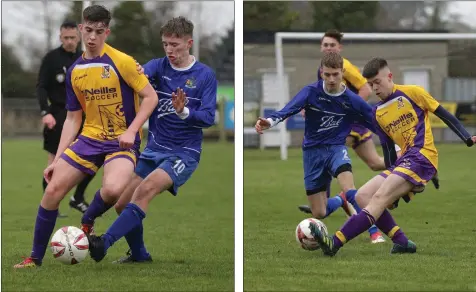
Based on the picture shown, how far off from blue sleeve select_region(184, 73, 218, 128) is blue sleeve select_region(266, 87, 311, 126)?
1.57ft

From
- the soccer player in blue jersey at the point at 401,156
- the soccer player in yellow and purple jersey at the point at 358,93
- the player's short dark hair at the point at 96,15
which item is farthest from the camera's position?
the soccer player in yellow and purple jersey at the point at 358,93

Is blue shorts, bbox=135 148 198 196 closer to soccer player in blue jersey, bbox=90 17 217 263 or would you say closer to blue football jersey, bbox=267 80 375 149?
soccer player in blue jersey, bbox=90 17 217 263

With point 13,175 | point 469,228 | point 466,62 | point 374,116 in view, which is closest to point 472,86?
point 466,62

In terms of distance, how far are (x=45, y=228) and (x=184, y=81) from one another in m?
1.34

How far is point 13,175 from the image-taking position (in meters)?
15.9

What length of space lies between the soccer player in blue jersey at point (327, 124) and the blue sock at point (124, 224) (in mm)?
1427

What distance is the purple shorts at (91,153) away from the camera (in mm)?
5559

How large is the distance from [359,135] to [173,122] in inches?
110

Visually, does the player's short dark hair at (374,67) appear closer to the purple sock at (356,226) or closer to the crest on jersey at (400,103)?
the crest on jersey at (400,103)

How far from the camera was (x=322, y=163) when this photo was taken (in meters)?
6.95

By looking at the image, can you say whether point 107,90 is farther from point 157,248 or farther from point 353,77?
point 353,77

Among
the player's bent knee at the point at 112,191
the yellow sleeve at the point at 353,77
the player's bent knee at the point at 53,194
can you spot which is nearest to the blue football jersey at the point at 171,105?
the player's bent knee at the point at 112,191

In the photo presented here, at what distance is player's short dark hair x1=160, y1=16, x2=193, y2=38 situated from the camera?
18.7ft

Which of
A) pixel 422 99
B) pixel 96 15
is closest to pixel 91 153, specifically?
pixel 96 15
